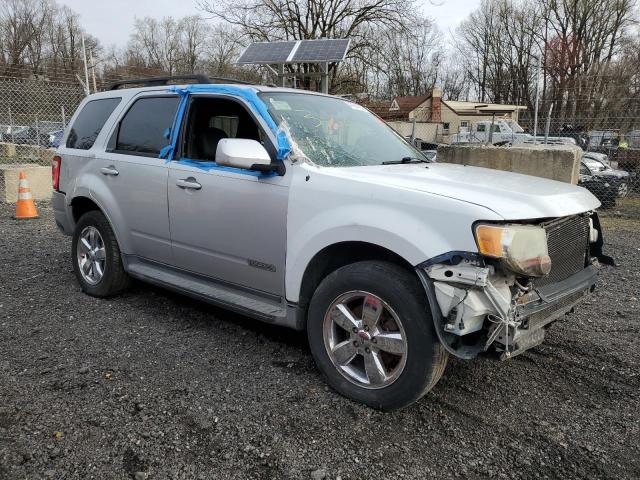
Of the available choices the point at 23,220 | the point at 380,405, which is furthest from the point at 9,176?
the point at 380,405

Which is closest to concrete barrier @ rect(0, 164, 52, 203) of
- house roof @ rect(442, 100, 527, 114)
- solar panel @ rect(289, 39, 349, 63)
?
solar panel @ rect(289, 39, 349, 63)

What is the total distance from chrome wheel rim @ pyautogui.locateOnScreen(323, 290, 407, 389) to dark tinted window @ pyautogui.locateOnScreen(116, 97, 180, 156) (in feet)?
6.69

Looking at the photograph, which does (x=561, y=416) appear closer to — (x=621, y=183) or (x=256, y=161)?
(x=256, y=161)

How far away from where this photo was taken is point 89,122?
4910 mm

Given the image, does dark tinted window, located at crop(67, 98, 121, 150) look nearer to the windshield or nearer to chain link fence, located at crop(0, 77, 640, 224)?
the windshield

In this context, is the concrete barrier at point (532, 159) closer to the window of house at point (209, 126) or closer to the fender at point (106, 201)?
the window of house at point (209, 126)

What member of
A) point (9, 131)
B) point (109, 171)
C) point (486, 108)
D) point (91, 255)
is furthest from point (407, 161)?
point (486, 108)

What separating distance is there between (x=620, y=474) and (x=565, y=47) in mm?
53347

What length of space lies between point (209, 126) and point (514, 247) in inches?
100

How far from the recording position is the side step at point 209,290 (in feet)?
11.2

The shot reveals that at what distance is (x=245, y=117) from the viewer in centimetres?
388

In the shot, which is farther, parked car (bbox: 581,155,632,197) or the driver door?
parked car (bbox: 581,155,632,197)

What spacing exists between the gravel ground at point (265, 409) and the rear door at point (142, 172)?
0.69m

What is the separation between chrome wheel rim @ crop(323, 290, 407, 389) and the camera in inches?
111
